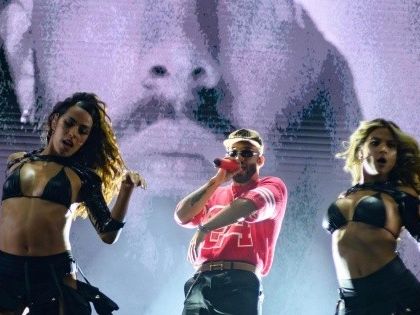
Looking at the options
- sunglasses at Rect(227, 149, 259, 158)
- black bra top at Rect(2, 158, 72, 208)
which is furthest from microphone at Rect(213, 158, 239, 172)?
black bra top at Rect(2, 158, 72, 208)

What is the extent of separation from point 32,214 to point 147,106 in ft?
6.00

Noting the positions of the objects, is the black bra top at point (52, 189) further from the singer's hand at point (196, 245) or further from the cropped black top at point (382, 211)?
the cropped black top at point (382, 211)

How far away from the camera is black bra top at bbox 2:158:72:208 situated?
3.02 meters

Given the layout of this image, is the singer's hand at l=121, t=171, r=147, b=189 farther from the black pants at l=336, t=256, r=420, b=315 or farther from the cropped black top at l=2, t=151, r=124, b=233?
the black pants at l=336, t=256, r=420, b=315

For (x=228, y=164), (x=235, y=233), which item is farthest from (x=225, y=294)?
(x=228, y=164)

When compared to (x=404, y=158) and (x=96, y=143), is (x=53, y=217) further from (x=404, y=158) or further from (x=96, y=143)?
(x=404, y=158)

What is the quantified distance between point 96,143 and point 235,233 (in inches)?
33.9

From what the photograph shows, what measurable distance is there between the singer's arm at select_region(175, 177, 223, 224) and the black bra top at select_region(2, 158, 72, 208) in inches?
29.5

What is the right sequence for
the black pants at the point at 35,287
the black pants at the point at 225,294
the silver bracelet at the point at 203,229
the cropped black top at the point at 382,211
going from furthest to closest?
the silver bracelet at the point at 203,229
the black pants at the point at 225,294
the cropped black top at the point at 382,211
the black pants at the point at 35,287

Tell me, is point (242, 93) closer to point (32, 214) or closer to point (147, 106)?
point (147, 106)

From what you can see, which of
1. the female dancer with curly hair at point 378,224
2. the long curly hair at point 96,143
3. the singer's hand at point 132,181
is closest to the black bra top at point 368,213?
the female dancer with curly hair at point 378,224

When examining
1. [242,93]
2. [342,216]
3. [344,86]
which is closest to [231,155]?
[342,216]

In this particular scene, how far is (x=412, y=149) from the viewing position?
3.46 meters

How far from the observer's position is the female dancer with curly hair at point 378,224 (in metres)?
3.05
